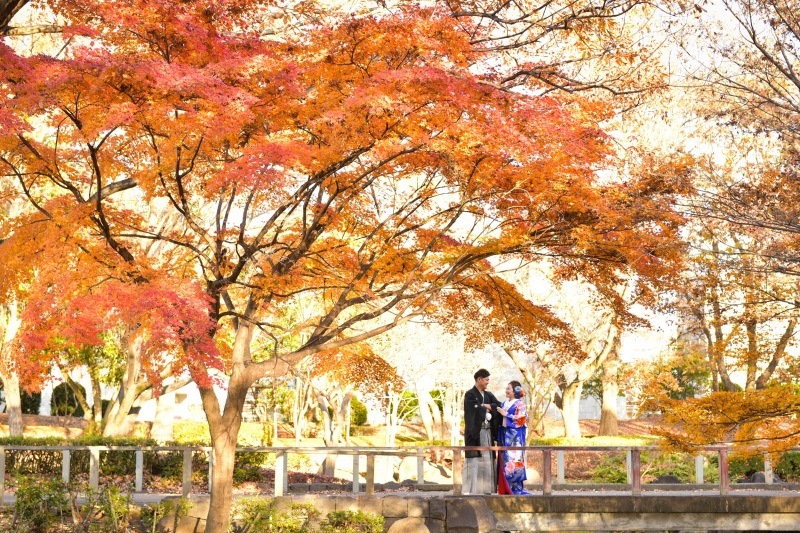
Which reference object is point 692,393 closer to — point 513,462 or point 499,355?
point 499,355

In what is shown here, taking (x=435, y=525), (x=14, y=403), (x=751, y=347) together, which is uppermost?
(x=751, y=347)

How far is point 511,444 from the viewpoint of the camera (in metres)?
13.0

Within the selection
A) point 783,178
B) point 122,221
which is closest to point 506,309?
point 783,178

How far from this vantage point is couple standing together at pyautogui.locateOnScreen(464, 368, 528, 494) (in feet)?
42.1

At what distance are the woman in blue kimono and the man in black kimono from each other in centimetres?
13

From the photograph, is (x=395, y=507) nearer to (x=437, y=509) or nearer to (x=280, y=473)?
(x=437, y=509)

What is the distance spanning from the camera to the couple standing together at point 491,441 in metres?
12.8

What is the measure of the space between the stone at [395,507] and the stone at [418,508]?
0.23 ft

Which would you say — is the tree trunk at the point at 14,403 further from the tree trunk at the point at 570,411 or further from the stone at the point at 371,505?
the tree trunk at the point at 570,411

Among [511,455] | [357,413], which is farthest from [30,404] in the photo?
[511,455]

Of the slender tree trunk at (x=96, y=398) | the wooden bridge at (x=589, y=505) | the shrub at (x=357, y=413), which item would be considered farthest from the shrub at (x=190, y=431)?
the wooden bridge at (x=589, y=505)

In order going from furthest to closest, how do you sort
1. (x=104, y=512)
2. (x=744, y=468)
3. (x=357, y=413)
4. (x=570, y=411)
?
1. (x=357, y=413)
2. (x=570, y=411)
3. (x=744, y=468)
4. (x=104, y=512)

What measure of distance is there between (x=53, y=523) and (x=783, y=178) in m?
9.98

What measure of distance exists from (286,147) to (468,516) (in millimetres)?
5486
